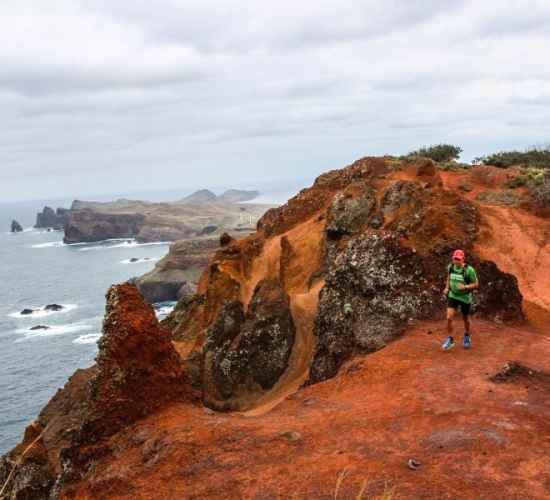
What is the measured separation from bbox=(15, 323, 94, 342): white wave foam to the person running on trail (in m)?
63.0

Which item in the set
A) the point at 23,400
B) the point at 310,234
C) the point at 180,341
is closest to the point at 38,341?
the point at 23,400

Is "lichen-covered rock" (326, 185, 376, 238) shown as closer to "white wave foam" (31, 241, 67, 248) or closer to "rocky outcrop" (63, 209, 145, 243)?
"white wave foam" (31, 241, 67, 248)

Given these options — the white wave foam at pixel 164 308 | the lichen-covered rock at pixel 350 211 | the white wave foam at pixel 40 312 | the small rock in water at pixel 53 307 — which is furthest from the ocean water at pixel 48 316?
the lichen-covered rock at pixel 350 211

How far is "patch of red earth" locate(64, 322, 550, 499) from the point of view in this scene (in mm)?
8320

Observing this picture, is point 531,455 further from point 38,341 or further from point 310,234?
point 38,341

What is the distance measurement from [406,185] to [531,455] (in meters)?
17.6

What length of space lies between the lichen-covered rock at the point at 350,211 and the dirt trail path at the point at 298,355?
4.47 m

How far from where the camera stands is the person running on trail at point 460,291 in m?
14.0

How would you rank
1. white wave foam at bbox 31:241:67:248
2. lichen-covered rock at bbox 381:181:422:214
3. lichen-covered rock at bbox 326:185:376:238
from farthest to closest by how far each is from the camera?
white wave foam at bbox 31:241:67:248 < lichen-covered rock at bbox 326:185:376:238 < lichen-covered rock at bbox 381:181:422:214

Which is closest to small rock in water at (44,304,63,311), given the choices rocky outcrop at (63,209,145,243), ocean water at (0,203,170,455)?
ocean water at (0,203,170,455)

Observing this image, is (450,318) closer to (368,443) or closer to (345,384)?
(345,384)

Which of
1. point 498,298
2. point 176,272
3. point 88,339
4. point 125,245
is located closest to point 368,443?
point 498,298

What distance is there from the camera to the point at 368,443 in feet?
31.7

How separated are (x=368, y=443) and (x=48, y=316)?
7856 centimetres
